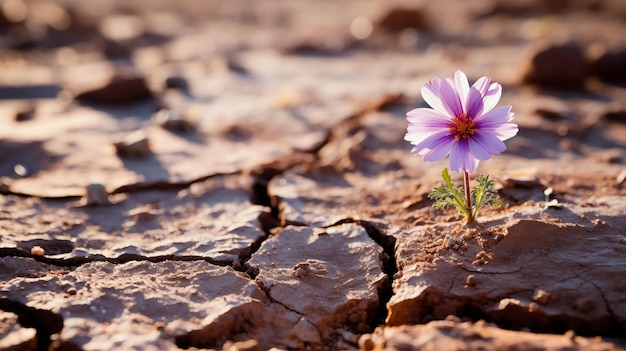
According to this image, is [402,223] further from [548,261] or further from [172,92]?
[172,92]

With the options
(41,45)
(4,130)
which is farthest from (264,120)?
(41,45)

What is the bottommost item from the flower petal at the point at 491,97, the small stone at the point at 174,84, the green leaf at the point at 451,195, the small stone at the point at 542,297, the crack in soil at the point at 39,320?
the crack in soil at the point at 39,320

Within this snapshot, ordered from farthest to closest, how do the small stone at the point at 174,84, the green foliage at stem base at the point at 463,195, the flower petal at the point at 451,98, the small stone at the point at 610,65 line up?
1. the small stone at the point at 174,84
2. the small stone at the point at 610,65
3. the green foliage at stem base at the point at 463,195
4. the flower petal at the point at 451,98

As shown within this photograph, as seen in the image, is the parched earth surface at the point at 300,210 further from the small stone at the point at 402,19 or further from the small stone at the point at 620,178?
the small stone at the point at 402,19

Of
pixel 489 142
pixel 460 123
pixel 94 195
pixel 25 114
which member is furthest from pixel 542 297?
pixel 25 114

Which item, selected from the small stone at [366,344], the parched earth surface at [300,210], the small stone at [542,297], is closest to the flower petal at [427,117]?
the parched earth surface at [300,210]

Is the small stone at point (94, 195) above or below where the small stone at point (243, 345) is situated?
above

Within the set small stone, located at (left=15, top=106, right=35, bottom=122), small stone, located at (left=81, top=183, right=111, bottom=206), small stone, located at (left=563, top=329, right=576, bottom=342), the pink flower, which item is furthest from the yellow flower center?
small stone, located at (left=15, top=106, right=35, bottom=122)

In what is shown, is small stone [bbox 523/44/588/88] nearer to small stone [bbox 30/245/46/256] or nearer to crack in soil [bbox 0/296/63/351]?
small stone [bbox 30/245/46/256]
